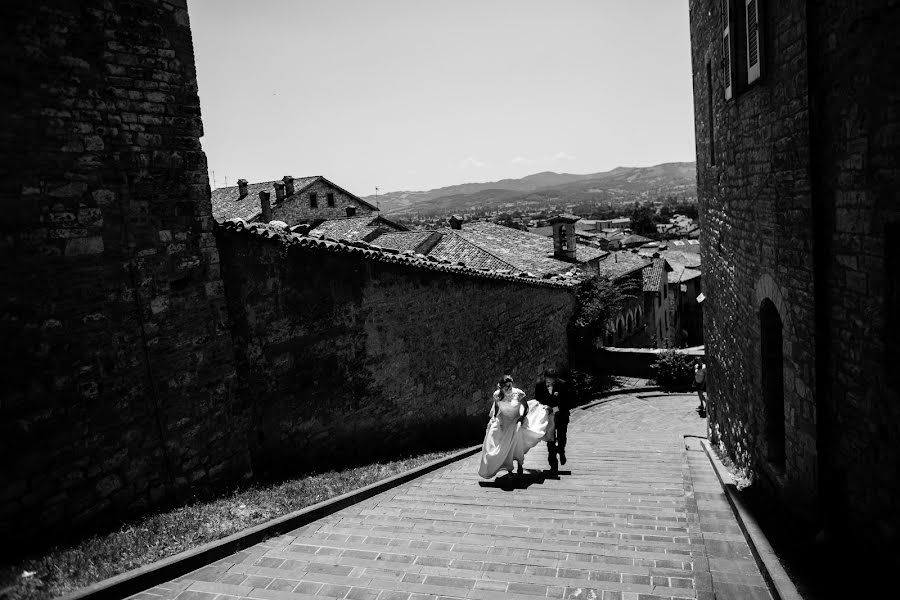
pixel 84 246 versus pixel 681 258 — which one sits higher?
pixel 84 246

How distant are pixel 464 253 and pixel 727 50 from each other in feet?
67.8

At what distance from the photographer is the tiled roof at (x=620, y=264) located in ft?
123

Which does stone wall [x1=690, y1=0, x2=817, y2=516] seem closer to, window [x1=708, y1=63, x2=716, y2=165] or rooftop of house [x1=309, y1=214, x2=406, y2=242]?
window [x1=708, y1=63, x2=716, y2=165]

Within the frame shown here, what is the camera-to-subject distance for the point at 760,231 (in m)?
7.45

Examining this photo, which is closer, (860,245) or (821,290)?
(860,245)

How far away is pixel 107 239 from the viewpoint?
7.64m

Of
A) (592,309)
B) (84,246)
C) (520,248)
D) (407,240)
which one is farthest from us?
(520,248)

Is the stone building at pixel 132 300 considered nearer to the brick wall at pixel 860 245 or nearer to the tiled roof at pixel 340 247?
the tiled roof at pixel 340 247

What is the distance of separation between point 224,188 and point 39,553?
152 ft

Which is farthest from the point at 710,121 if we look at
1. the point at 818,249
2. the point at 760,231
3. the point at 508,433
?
the point at 508,433

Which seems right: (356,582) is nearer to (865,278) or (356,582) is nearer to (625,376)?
(865,278)

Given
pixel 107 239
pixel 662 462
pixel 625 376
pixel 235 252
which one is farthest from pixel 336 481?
pixel 625 376

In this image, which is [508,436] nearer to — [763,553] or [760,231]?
[763,553]

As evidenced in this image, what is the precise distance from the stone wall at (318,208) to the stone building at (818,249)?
1459 inches
